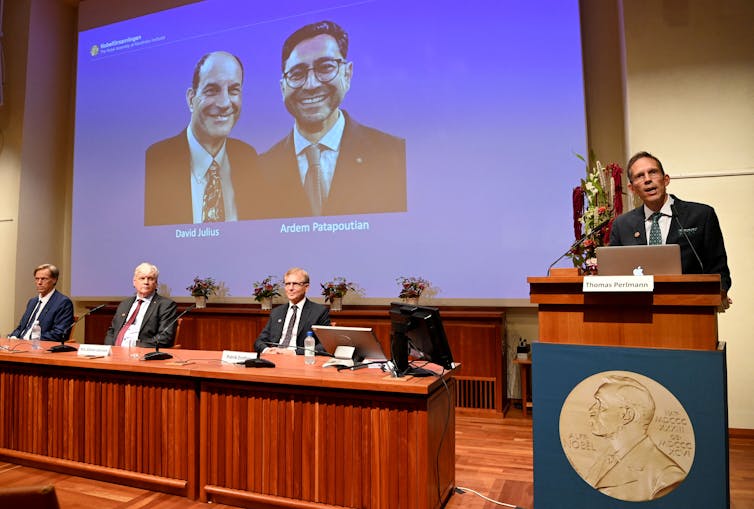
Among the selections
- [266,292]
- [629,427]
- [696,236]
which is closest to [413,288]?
[266,292]

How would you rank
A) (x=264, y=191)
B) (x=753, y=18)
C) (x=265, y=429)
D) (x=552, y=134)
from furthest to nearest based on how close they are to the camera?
(x=264, y=191)
(x=552, y=134)
(x=753, y=18)
(x=265, y=429)

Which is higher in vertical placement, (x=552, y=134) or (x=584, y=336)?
(x=552, y=134)

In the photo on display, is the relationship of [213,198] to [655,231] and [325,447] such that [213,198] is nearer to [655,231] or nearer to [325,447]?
[325,447]

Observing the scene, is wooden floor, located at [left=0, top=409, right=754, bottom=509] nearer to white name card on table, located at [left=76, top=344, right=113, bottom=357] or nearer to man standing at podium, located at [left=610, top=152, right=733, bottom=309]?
white name card on table, located at [left=76, top=344, right=113, bottom=357]

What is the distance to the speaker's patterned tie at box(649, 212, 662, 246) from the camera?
→ 91.7 inches

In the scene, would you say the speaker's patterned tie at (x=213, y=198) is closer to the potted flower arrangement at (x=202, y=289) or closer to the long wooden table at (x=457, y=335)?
the potted flower arrangement at (x=202, y=289)

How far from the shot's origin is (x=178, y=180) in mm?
5684

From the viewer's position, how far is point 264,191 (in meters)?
5.31

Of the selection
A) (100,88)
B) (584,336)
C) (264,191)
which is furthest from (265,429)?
(100,88)

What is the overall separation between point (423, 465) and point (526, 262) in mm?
2578

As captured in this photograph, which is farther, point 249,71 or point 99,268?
point 99,268

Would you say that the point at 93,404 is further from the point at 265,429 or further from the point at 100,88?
the point at 100,88

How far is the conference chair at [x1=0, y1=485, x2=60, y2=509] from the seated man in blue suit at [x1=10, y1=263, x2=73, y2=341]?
150 inches

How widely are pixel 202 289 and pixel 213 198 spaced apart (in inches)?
37.0
